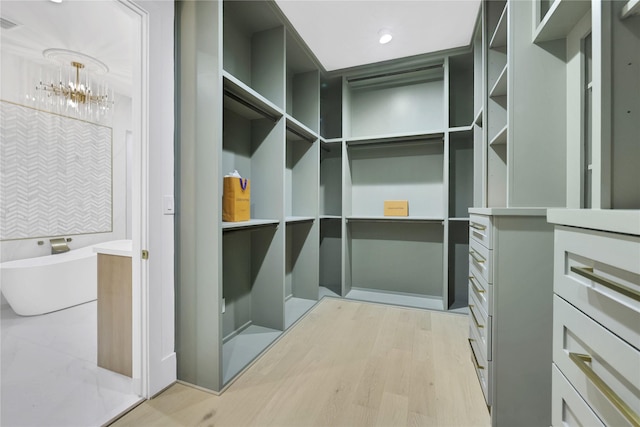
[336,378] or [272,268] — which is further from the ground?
[272,268]

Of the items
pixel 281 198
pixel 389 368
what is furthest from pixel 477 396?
pixel 281 198

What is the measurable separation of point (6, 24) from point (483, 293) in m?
4.20

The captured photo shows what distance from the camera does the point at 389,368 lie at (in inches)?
70.1

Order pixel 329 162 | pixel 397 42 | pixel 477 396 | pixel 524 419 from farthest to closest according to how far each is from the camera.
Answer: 1. pixel 329 162
2. pixel 397 42
3. pixel 477 396
4. pixel 524 419

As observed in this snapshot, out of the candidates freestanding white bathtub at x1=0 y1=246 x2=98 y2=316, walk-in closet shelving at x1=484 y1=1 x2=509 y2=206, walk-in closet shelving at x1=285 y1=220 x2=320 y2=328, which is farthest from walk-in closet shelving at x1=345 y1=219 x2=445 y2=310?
freestanding white bathtub at x1=0 y1=246 x2=98 y2=316

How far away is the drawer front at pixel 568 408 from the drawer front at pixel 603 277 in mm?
214

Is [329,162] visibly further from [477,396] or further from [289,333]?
[477,396]

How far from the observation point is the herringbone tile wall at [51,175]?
292cm

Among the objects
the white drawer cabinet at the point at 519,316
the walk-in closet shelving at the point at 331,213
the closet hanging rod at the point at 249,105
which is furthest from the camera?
the walk-in closet shelving at the point at 331,213

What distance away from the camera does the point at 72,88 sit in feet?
9.77

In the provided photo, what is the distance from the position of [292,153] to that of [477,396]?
2.59 m

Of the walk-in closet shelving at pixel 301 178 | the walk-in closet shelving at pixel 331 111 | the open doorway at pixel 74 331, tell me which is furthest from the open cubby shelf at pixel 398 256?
the open doorway at pixel 74 331

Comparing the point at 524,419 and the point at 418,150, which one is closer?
the point at 524,419

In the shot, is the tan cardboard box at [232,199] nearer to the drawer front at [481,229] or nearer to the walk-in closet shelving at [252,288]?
the walk-in closet shelving at [252,288]
